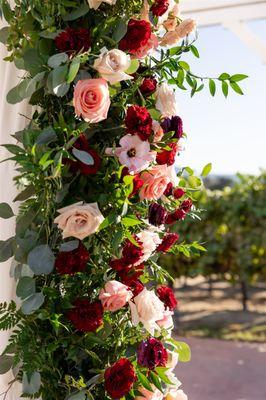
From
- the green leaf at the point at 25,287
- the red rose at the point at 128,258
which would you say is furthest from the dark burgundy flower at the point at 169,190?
the green leaf at the point at 25,287

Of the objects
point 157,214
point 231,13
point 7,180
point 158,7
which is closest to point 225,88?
point 158,7

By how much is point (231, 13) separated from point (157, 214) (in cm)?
331

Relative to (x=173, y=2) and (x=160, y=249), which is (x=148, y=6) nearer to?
(x=173, y=2)

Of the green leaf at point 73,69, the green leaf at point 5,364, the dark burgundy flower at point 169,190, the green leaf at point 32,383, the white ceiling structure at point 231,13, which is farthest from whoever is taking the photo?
the white ceiling structure at point 231,13

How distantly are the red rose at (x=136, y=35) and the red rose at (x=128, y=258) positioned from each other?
479 millimetres

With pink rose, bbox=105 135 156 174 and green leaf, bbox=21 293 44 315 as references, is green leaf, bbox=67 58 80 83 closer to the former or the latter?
pink rose, bbox=105 135 156 174

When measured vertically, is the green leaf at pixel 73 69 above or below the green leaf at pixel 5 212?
above

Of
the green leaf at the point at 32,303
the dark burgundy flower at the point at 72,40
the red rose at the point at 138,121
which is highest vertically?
the dark burgundy flower at the point at 72,40

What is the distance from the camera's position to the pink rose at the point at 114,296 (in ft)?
4.55

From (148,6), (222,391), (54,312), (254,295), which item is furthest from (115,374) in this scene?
(254,295)

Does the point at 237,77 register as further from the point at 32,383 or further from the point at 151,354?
the point at 32,383

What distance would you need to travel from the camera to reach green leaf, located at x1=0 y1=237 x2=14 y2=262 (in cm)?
143

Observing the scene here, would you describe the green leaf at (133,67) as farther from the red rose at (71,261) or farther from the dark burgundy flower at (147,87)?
the red rose at (71,261)

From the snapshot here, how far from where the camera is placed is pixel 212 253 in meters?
5.27
